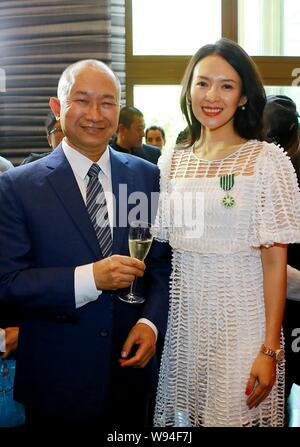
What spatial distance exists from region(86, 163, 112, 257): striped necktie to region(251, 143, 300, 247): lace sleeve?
45 centimetres

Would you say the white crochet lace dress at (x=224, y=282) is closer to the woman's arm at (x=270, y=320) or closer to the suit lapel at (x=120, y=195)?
the woman's arm at (x=270, y=320)

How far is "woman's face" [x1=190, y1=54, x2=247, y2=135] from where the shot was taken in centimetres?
185

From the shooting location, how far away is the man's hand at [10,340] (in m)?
1.99

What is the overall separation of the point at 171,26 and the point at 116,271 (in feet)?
15.4

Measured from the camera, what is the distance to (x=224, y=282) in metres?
1.79

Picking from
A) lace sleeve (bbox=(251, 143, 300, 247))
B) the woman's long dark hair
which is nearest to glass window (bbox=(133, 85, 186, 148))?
the woman's long dark hair

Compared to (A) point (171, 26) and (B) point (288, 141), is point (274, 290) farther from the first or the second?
(A) point (171, 26)

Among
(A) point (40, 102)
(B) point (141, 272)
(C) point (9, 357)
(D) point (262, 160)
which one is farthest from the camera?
(A) point (40, 102)

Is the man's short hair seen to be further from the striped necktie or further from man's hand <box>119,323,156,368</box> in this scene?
man's hand <box>119,323,156,368</box>

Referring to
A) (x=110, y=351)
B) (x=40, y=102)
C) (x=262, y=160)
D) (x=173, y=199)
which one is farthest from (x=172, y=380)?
(x=40, y=102)
